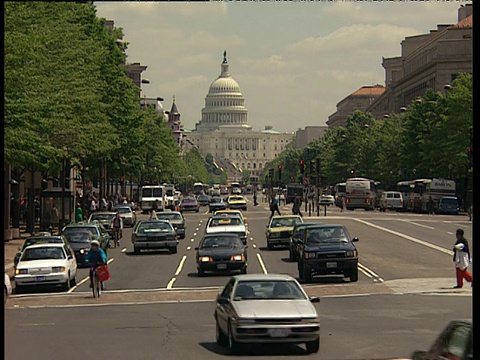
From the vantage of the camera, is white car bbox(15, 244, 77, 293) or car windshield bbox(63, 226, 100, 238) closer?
white car bbox(15, 244, 77, 293)

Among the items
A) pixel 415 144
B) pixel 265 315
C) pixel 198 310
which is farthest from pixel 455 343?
pixel 415 144

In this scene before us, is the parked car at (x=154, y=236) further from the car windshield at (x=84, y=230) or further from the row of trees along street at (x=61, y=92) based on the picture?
the row of trees along street at (x=61, y=92)

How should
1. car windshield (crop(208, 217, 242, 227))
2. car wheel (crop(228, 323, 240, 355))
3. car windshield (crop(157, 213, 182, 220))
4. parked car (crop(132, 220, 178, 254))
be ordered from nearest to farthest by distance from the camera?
car wheel (crop(228, 323, 240, 355)) → parked car (crop(132, 220, 178, 254)) → car windshield (crop(208, 217, 242, 227)) → car windshield (crop(157, 213, 182, 220))

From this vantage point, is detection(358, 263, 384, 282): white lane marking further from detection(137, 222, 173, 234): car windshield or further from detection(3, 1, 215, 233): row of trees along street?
detection(3, 1, 215, 233): row of trees along street

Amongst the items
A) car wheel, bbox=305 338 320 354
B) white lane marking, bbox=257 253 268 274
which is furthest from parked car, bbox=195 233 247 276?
car wheel, bbox=305 338 320 354

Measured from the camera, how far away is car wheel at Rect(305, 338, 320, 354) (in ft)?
50.8

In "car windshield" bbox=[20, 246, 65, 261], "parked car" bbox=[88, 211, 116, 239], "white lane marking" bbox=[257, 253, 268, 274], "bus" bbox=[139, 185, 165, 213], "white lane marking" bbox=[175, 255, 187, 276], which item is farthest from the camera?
"bus" bbox=[139, 185, 165, 213]

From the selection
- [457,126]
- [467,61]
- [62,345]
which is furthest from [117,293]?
[467,61]

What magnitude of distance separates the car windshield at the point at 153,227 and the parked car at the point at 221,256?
10937mm

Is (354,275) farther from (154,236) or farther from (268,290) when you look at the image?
(154,236)

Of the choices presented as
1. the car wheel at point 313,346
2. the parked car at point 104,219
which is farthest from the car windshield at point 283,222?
the car wheel at point 313,346

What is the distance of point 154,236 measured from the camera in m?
44.3

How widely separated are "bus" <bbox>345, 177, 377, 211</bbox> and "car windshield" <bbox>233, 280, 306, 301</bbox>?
8304 centimetres
